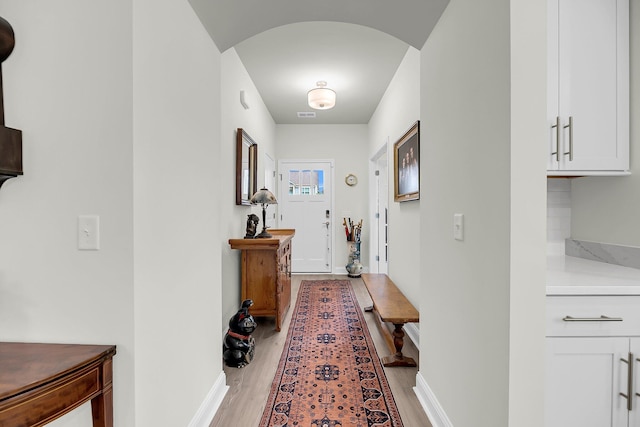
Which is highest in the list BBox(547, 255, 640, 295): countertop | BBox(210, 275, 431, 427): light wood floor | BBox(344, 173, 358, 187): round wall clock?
BBox(344, 173, 358, 187): round wall clock

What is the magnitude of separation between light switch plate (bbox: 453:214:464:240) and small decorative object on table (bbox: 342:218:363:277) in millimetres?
3944

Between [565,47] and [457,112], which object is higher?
[565,47]

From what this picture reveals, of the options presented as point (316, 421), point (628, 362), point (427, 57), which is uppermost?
point (427, 57)

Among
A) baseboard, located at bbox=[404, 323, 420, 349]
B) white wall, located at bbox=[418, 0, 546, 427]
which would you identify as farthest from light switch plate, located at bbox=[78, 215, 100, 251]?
baseboard, located at bbox=[404, 323, 420, 349]

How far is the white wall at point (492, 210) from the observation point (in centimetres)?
109

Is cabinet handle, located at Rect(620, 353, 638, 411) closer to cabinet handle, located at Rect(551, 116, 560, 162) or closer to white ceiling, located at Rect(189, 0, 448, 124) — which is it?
cabinet handle, located at Rect(551, 116, 560, 162)

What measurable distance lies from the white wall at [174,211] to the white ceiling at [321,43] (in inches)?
9.6

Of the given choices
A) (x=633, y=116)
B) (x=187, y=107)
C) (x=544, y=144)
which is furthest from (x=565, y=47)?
(x=187, y=107)

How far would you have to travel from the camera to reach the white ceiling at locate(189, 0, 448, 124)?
1.74 metres

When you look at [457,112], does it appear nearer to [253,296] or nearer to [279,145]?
[253,296]

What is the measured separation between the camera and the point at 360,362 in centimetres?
247

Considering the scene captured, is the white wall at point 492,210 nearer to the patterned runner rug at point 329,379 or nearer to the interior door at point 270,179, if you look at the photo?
the patterned runner rug at point 329,379

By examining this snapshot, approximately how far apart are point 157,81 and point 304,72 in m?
2.59

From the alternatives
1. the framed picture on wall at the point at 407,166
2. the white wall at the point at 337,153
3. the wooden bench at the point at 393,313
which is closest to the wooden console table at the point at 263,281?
the wooden bench at the point at 393,313
